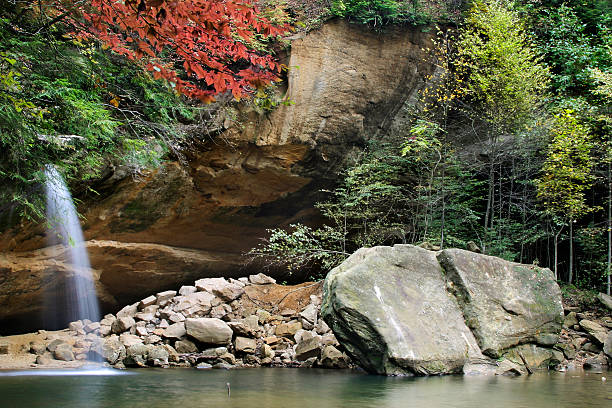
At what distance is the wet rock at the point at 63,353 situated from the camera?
29.4ft

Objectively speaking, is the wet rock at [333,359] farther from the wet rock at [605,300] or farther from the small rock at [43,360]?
the wet rock at [605,300]

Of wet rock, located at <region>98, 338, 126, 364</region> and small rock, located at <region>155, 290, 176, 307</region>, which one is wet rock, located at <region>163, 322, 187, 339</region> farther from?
small rock, located at <region>155, 290, 176, 307</region>

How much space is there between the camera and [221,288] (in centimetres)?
1129

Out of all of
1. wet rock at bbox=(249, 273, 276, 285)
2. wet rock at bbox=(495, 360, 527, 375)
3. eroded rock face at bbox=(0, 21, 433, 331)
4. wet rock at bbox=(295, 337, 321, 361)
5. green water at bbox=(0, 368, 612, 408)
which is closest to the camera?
green water at bbox=(0, 368, 612, 408)

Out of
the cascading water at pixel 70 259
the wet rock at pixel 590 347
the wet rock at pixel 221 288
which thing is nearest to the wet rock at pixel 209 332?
the wet rock at pixel 221 288

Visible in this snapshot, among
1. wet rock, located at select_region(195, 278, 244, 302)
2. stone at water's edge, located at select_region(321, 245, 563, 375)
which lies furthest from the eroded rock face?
stone at water's edge, located at select_region(321, 245, 563, 375)

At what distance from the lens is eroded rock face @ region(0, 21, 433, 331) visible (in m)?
10.5

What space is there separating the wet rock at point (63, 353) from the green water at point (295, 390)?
1917 millimetres

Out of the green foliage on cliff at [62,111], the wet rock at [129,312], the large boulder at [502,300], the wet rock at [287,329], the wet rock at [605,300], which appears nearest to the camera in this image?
the green foliage on cliff at [62,111]

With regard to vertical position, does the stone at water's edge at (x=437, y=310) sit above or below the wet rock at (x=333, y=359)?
above

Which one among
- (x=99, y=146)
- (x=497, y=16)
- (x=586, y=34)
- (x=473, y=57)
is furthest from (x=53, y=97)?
(x=586, y=34)

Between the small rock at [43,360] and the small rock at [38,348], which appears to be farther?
the small rock at [38,348]

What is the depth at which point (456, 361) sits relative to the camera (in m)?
7.07

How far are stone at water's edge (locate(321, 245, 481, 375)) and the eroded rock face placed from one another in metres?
4.72
